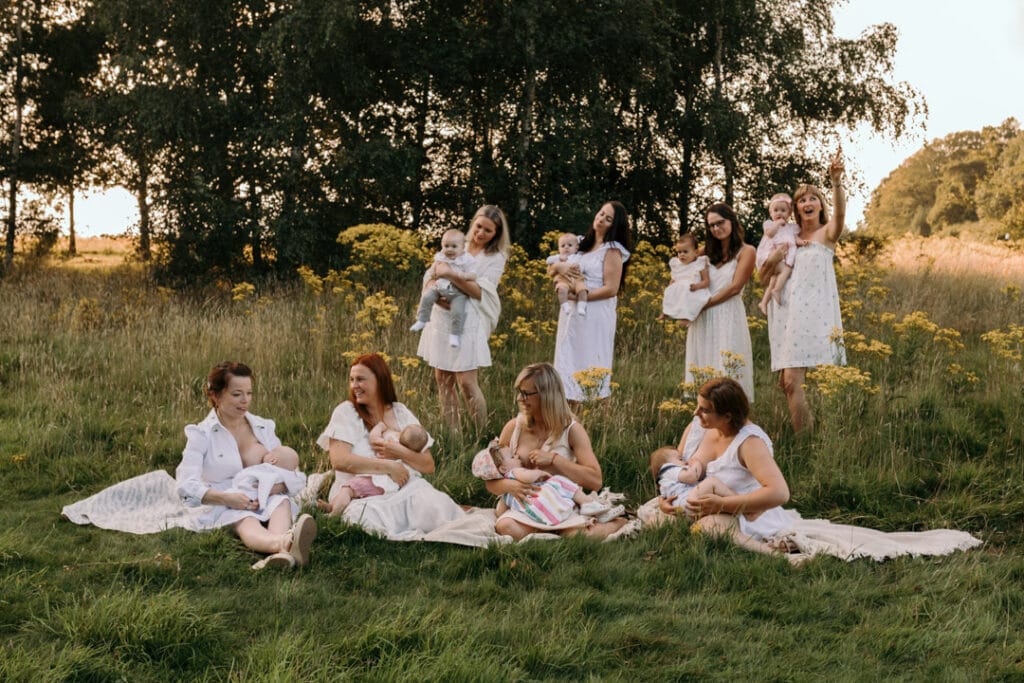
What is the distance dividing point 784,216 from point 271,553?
4455 millimetres

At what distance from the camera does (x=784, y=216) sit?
6980 mm

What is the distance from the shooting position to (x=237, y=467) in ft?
17.4

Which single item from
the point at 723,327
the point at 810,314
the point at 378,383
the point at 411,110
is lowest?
the point at 378,383

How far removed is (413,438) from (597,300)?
82.5 inches

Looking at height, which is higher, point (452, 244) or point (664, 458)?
point (452, 244)

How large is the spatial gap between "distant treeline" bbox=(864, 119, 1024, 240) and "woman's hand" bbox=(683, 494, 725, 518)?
3645cm

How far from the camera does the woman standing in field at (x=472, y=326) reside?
22.6ft

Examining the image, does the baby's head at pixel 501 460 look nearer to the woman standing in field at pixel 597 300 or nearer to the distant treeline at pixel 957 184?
the woman standing in field at pixel 597 300

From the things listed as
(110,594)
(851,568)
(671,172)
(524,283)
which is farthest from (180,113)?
(851,568)

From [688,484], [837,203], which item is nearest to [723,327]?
[837,203]

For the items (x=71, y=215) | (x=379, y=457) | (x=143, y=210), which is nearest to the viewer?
(x=379, y=457)

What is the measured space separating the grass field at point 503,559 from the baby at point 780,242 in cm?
74

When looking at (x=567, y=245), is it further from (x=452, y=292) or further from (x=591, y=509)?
(x=591, y=509)

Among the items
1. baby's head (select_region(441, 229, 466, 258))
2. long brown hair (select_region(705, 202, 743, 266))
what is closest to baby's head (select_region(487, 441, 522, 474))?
baby's head (select_region(441, 229, 466, 258))
